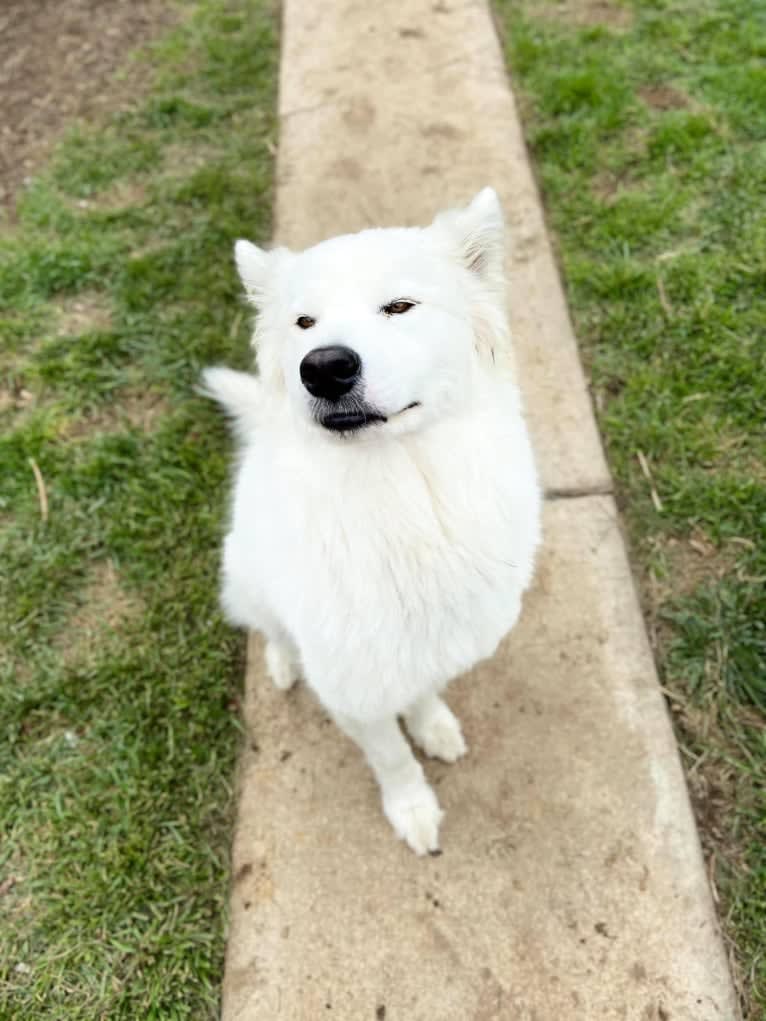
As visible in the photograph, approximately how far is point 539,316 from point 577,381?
1.43 ft

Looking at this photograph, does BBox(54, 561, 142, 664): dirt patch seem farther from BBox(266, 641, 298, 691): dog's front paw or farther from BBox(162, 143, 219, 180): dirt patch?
BBox(162, 143, 219, 180): dirt patch

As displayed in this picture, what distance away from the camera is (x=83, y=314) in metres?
3.95

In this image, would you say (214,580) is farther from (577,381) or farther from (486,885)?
(577,381)

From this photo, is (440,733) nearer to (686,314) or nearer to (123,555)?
(123,555)

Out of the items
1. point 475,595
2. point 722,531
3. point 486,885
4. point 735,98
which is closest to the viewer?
point 475,595

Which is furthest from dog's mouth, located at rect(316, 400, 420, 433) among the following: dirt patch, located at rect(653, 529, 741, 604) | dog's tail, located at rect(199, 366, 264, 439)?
dirt patch, located at rect(653, 529, 741, 604)

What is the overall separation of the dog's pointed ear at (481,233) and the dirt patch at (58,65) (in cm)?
383

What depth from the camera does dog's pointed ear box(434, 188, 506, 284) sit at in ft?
5.85

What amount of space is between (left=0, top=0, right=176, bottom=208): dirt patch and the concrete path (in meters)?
3.71

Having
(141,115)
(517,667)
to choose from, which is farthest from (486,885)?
(141,115)

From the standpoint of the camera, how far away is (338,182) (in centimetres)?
425

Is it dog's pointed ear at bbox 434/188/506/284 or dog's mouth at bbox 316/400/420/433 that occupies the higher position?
dog's pointed ear at bbox 434/188/506/284

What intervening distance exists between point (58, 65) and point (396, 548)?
5.23 m

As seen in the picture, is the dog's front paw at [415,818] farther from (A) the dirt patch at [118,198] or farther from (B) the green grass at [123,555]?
(A) the dirt patch at [118,198]
